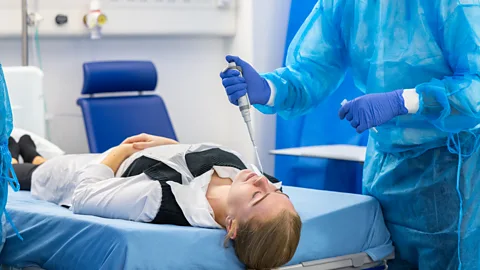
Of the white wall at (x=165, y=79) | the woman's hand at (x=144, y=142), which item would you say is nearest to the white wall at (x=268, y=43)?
the white wall at (x=165, y=79)

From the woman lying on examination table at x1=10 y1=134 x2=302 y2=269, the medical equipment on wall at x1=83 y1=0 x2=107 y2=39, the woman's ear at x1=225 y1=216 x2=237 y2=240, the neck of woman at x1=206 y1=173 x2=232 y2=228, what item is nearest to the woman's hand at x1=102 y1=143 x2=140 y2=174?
the woman lying on examination table at x1=10 y1=134 x2=302 y2=269

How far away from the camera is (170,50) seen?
185 inches

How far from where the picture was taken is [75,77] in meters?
4.34

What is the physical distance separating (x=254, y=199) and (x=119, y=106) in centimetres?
239

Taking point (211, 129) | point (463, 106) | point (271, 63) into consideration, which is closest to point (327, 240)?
point (463, 106)

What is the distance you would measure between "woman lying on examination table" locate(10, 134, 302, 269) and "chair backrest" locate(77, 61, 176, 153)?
1.58 meters

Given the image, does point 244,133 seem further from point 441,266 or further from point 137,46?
point 441,266

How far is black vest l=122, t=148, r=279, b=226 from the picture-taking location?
6.30 feet

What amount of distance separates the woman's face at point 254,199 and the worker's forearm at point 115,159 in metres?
0.50

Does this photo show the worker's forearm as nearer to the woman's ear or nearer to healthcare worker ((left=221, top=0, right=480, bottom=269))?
healthcare worker ((left=221, top=0, right=480, bottom=269))

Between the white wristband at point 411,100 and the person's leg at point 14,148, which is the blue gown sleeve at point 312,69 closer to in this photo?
the white wristband at point 411,100

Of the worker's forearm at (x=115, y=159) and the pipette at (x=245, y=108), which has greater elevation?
the pipette at (x=245, y=108)

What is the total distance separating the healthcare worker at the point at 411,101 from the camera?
1877 mm

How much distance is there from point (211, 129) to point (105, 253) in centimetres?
316
